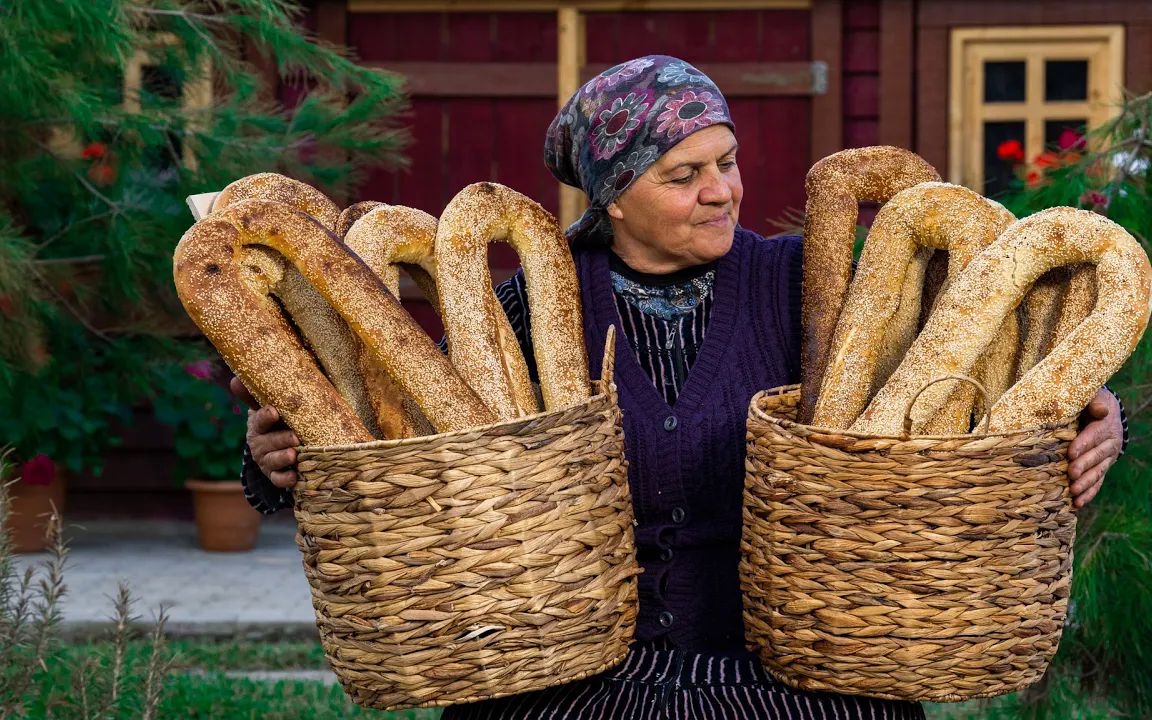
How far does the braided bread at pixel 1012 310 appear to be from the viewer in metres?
1.84

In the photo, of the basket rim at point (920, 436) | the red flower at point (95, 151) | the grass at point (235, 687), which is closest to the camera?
the basket rim at point (920, 436)

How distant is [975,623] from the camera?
6.02ft

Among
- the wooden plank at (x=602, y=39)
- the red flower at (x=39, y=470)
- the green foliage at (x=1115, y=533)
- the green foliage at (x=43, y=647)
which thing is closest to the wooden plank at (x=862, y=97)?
the wooden plank at (x=602, y=39)

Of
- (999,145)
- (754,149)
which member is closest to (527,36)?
(754,149)

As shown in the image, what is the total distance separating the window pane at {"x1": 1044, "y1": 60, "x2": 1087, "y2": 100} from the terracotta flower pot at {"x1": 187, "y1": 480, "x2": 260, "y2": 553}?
14.1 ft

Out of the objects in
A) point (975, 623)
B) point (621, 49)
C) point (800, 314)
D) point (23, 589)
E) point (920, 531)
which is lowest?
point (23, 589)

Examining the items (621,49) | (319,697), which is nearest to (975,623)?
(319,697)

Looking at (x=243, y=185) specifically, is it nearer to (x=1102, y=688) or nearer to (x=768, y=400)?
(x=768, y=400)

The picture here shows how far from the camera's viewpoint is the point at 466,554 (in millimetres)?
1821

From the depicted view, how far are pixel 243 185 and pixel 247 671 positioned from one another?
321 cm

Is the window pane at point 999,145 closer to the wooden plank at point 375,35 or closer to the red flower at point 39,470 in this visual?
the wooden plank at point 375,35

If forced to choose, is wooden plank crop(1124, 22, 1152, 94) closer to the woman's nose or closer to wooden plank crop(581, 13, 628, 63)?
wooden plank crop(581, 13, 628, 63)

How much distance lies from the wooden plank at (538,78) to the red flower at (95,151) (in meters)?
1.65

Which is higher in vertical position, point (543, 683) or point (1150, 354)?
point (1150, 354)
